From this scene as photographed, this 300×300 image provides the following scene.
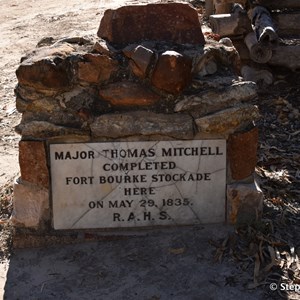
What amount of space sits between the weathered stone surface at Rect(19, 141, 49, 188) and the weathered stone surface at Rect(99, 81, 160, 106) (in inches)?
18.9

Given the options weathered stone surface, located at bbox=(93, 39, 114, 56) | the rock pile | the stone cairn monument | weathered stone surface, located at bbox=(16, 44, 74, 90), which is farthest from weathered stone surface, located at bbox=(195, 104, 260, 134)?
the rock pile

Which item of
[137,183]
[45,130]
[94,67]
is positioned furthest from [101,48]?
[137,183]

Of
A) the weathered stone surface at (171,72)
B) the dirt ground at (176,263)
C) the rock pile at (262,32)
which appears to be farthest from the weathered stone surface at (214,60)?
the rock pile at (262,32)

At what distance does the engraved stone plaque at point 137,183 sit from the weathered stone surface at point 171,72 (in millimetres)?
334

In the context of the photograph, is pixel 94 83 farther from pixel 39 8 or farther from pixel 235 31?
pixel 39 8

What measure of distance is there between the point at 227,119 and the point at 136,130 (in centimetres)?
53

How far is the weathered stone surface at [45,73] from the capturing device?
139 inches

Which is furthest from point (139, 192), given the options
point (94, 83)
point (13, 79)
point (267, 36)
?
point (13, 79)

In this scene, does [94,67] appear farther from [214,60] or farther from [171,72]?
[214,60]

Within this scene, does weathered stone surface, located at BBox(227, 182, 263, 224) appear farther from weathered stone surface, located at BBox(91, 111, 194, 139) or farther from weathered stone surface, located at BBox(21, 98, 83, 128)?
weathered stone surface, located at BBox(21, 98, 83, 128)

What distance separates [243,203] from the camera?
3.73 m

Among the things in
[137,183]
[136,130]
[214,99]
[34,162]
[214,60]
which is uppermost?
[214,60]

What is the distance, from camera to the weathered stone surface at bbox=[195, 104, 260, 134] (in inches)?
141

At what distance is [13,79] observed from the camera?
779 centimetres
